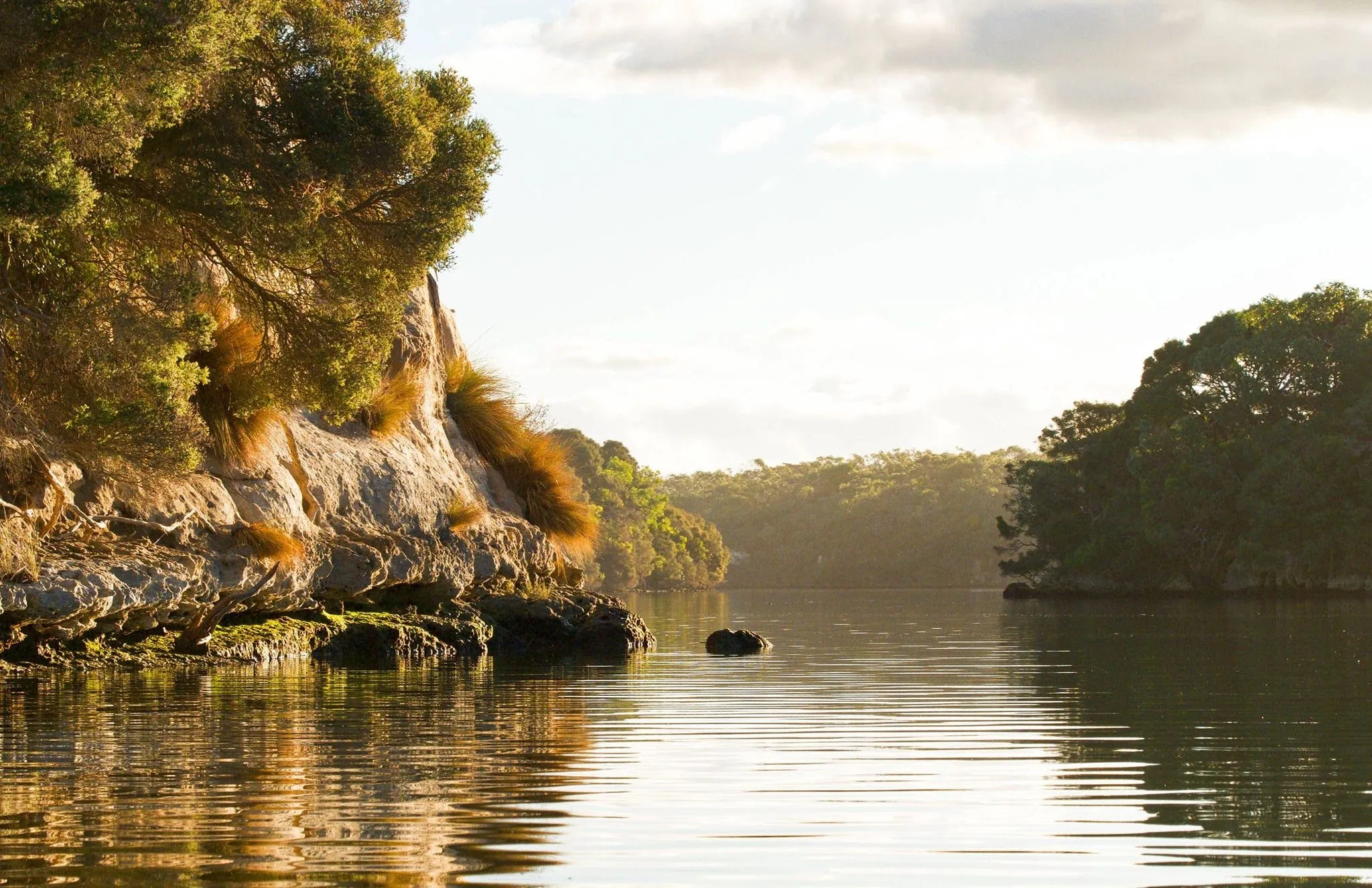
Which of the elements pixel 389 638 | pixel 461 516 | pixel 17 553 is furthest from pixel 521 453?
pixel 17 553

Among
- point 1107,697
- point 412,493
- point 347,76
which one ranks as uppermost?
point 347,76

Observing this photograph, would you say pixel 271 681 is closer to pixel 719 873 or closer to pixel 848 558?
pixel 719 873

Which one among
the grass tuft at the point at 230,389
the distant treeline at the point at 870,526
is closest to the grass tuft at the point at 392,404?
the grass tuft at the point at 230,389

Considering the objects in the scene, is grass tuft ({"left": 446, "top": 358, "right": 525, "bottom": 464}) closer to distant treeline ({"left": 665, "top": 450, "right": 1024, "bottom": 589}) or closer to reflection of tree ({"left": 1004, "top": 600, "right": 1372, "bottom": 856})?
reflection of tree ({"left": 1004, "top": 600, "right": 1372, "bottom": 856})

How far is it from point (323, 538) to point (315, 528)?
0.27m

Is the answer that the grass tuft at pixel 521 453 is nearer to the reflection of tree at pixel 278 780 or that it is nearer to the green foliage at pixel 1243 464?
the reflection of tree at pixel 278 780

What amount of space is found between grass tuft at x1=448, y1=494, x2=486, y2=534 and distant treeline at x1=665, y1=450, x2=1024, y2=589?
9808 cm

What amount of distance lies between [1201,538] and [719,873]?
66283 mm

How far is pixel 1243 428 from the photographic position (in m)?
69.2

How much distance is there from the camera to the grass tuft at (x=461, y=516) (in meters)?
26.6

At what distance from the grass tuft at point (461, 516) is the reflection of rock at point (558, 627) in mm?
1372

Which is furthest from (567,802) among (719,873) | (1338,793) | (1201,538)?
(1201,538)

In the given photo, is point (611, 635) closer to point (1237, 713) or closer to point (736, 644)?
point (736, 644)

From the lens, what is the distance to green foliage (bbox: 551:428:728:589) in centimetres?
9919
